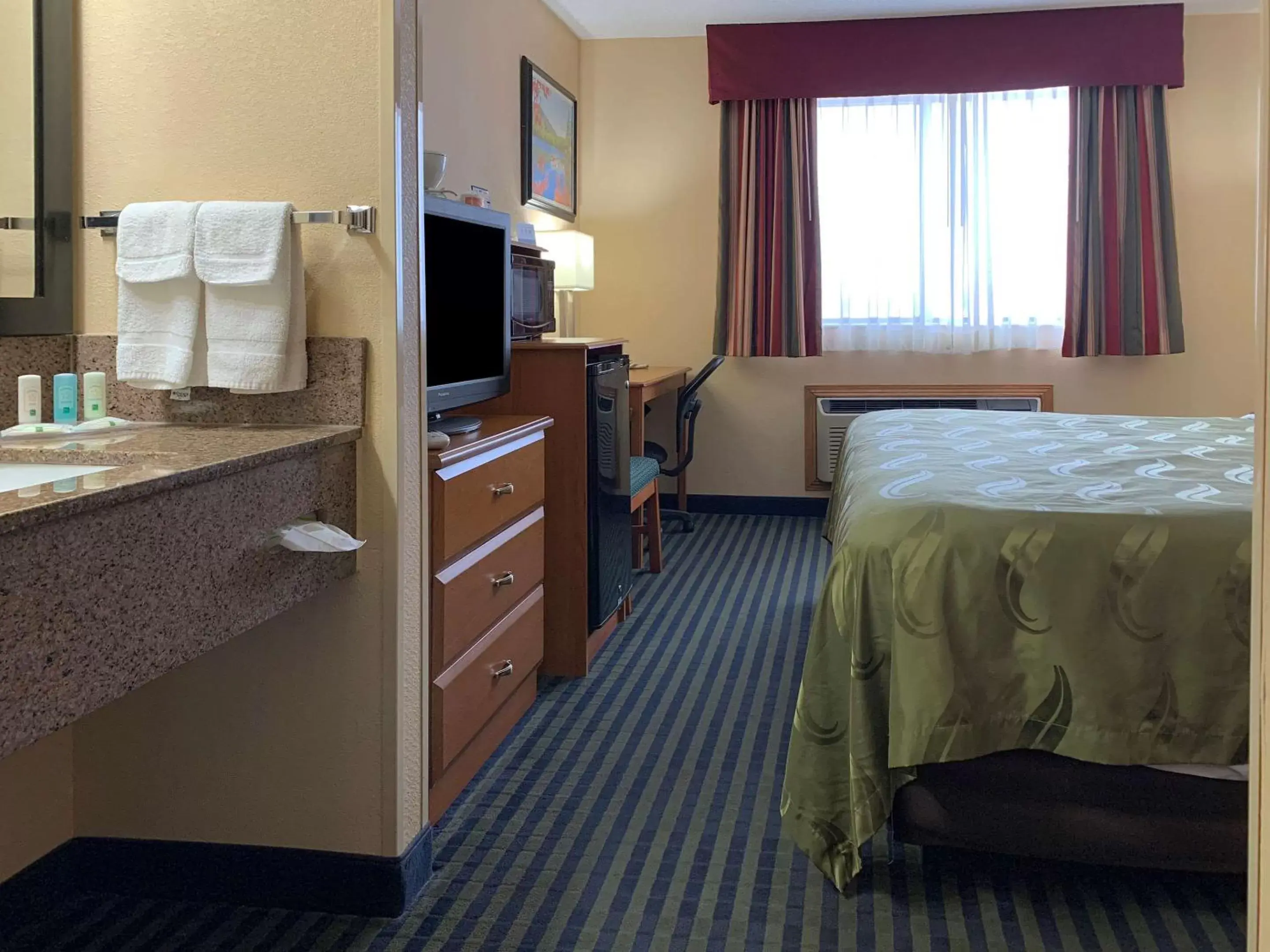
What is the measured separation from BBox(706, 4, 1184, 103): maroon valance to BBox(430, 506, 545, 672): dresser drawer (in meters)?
3.38

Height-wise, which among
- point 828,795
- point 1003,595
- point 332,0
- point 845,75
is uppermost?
point 845,75

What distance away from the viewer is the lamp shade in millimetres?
4887

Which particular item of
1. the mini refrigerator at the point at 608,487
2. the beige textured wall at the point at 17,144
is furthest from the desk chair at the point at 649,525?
the beige textured wall at the point at 17,144

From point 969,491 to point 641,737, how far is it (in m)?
1.05

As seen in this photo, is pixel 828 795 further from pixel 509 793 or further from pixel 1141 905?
pixel 509 793

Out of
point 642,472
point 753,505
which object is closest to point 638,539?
point 642,472

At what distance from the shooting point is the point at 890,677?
1980 mm

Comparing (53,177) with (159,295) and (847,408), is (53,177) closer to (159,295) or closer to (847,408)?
(159,295)

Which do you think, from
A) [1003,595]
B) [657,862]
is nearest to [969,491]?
[1003,595]

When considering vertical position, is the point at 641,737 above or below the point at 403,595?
below

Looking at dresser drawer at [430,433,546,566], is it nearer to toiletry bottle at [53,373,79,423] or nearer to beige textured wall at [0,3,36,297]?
toiletry bottle at [53,373,79,423]

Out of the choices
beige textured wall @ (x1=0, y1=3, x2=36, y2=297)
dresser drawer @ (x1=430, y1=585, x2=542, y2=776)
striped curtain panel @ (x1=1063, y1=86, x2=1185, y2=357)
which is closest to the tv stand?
dresser drawer @ (x1=430, y1=585, x2=542, y2=776)

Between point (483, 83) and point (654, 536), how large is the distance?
1.86m

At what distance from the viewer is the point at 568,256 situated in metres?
4.91
